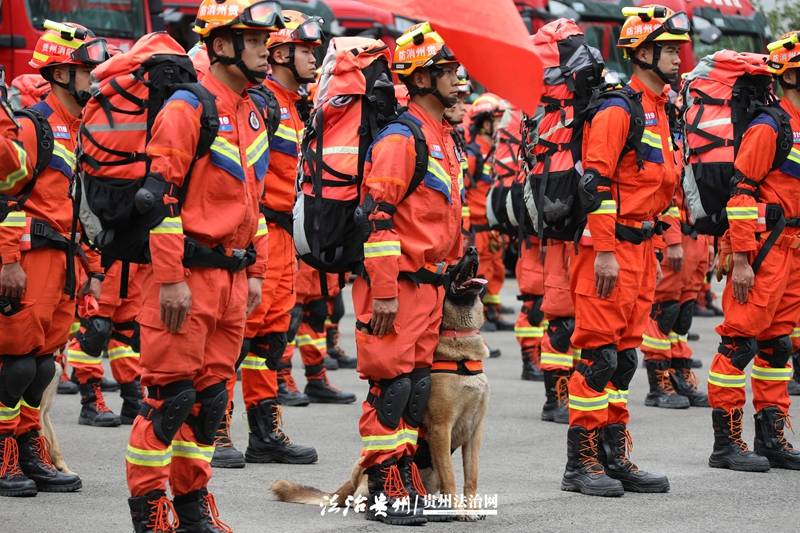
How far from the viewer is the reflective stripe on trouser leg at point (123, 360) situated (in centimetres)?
1003

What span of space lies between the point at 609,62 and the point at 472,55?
15758mm

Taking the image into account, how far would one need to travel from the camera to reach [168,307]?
19.5ft

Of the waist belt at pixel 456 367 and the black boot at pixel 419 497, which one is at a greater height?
the waist belt at pixel 456 367

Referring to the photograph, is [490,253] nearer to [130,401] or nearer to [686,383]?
[686,383]

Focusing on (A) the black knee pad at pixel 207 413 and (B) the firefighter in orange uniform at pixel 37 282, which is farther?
(B) the firefighter in orange uniform at pixel 37 282

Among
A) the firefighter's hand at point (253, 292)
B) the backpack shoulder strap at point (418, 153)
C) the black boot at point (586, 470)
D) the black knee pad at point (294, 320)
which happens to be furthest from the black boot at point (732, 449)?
the firefighter's hand at point (253, 292)

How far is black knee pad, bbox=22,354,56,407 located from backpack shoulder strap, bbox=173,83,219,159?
2270 mm

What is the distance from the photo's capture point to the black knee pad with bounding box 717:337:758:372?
8680mm

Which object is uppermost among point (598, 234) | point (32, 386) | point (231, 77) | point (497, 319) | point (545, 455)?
point (231, 77)

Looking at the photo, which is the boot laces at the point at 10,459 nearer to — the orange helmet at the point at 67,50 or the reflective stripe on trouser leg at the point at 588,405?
the orange helmet at the point at 67,50

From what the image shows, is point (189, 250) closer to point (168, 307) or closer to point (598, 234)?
point (168, 307)

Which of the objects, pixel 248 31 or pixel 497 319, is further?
pixel 497 319

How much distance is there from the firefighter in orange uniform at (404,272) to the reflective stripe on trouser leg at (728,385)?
2.43 meters

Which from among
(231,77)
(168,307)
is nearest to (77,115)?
(231,77)
